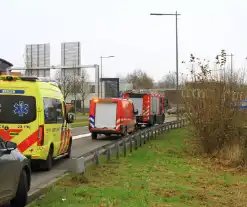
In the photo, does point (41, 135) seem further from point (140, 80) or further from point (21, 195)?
point (140, 80)

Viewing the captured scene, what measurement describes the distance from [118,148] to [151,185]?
16.9 feet

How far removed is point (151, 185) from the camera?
1030 centimetres

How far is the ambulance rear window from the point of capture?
476 inches

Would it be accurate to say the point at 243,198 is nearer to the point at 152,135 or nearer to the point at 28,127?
the point at 28,127

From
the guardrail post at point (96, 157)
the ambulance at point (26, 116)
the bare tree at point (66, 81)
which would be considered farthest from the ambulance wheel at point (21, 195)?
the bare tree at point (66, 81)

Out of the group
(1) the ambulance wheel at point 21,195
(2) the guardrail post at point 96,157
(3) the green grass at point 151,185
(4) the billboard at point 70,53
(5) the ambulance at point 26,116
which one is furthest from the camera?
(4) the billboard at point 70,53

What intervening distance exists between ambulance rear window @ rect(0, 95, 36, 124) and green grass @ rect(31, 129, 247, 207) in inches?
82.4

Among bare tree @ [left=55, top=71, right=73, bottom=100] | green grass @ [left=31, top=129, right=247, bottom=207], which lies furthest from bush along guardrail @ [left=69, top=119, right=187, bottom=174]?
bare tree @ [left=55, top=71, right=73, bottom=100]

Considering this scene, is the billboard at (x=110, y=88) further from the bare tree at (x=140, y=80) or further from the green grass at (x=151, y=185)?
the green grass at (x=151, y=185)

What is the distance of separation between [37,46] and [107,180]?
70.6 meters

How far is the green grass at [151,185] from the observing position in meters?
8.35

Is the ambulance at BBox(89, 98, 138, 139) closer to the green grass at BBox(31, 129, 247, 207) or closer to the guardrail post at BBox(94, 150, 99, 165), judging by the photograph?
the green grass at BBox(31, 129, 247, 207)

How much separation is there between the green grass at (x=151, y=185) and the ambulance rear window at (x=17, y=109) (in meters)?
2.09

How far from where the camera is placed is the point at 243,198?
30.4ft
